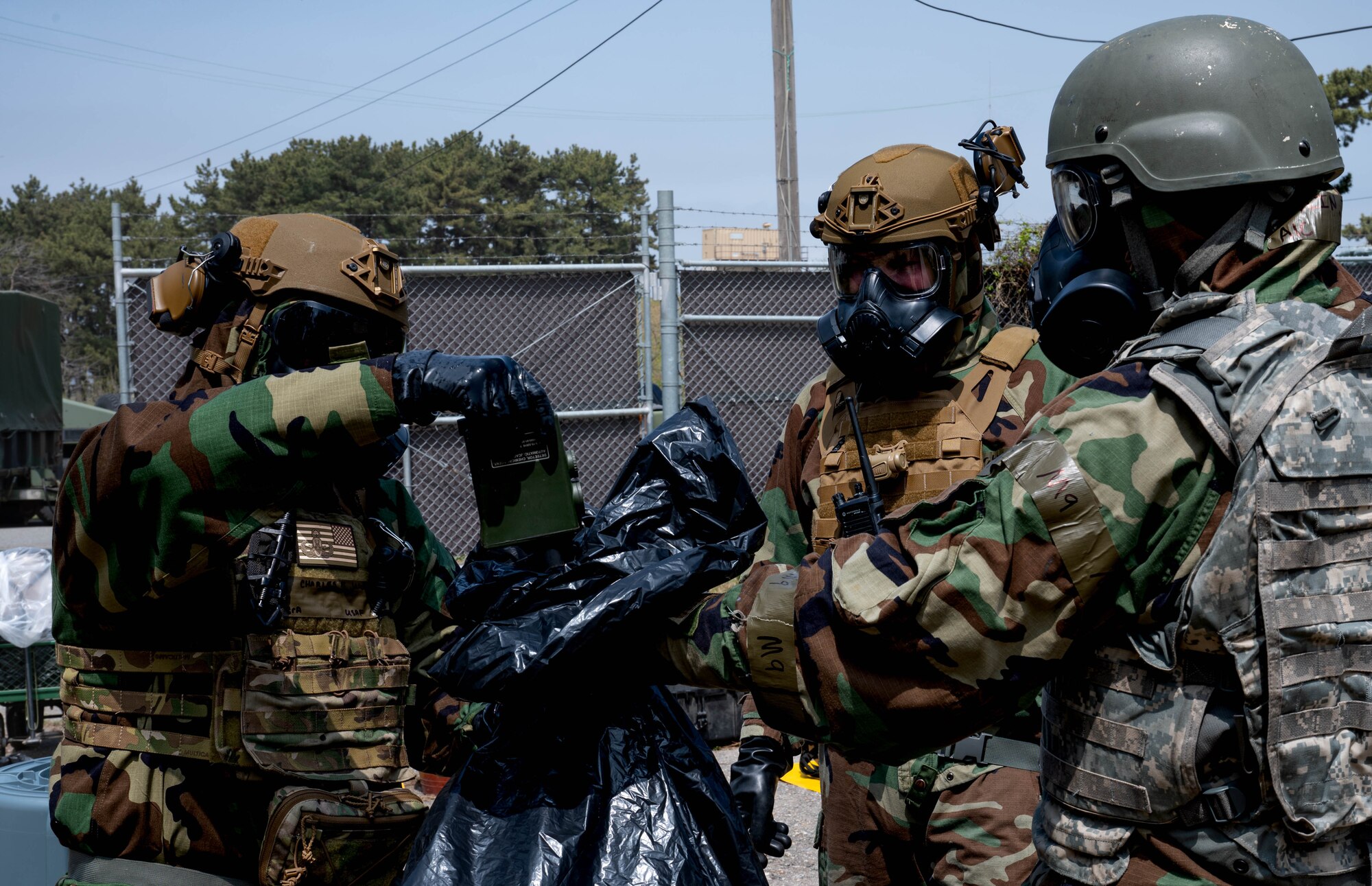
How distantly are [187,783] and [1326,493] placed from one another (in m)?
2.20

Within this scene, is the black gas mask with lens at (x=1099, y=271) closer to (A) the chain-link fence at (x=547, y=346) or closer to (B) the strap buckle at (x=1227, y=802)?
(B) the strap buckle at (x=1227, y=802)

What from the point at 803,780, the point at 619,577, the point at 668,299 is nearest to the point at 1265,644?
the point at 619,577

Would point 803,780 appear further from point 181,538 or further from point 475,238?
point 475,238

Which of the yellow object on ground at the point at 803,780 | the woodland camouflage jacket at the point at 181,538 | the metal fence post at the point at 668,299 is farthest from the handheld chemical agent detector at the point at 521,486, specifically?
the metal fence post at the point at 668,299

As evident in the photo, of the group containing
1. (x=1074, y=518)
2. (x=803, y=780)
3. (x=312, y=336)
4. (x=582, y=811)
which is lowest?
(x=803, y=780)

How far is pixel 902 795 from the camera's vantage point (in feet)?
9.16

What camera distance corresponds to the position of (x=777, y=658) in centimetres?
168

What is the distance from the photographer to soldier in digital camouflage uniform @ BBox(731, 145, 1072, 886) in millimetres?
2686

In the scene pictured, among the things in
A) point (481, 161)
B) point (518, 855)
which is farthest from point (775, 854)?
point (481, 161)

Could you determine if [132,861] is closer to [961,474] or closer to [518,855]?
[518,855]

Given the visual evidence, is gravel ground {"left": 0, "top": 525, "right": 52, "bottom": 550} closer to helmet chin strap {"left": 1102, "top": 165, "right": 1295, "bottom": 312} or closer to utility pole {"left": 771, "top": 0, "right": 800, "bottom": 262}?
utility pole {"left": 771, "top": 0, "right": 800, "bottom": 262}

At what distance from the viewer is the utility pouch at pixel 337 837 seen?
7.57ft

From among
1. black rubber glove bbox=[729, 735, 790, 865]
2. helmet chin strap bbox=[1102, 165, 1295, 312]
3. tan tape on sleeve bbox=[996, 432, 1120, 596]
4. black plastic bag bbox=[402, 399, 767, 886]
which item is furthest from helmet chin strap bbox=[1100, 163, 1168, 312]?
black rubber glove bbox=[729, 735, 790, 865]

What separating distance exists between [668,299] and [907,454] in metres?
4.31
